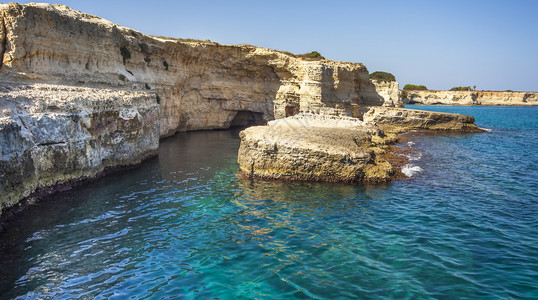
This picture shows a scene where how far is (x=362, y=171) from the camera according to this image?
53.3 feet

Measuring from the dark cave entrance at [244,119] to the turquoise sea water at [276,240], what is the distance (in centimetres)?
2306

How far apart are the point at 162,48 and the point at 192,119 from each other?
Answer: 28.1 ft

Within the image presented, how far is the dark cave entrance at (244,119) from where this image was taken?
40162 mm

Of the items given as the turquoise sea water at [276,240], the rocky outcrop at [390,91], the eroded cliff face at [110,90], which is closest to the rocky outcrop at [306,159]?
the turquoise sea water at [276,240]

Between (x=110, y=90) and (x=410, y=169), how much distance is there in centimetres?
1769

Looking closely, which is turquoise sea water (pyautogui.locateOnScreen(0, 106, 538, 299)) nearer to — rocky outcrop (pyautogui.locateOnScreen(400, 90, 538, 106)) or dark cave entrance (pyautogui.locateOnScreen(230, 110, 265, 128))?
dark cave entrance (pyautogui.locateOnScreen(230, 110, 265, 128))

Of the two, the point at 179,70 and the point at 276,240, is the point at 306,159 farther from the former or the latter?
the point at 179,70

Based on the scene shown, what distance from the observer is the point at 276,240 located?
10.5 meters

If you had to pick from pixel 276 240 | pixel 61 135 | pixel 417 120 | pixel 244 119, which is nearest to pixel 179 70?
pixel 244 119

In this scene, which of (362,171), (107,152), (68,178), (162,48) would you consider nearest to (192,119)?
Answer: (162,48)

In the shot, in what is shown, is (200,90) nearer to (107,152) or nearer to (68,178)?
(107,152)

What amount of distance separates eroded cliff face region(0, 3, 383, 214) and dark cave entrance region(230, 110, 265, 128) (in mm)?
1632

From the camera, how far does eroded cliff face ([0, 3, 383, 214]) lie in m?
13.2

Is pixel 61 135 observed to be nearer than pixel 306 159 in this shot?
Yes
